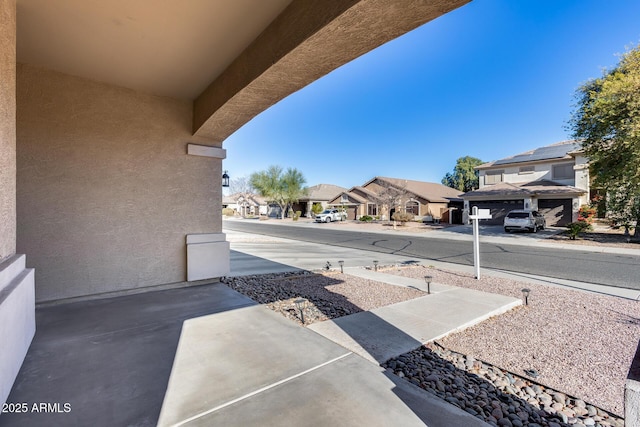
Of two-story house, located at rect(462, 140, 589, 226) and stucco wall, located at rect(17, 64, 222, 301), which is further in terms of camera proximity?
two-story house, located at rect(462, 140, 589, 226)

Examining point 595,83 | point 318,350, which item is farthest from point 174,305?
point 595,83

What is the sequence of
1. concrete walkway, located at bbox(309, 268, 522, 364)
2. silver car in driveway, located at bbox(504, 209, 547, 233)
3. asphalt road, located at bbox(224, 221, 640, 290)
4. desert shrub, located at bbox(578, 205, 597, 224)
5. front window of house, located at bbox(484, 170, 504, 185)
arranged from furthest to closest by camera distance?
front window of house, located at bbox(484, 170, 504, 185), desert shrub, located at bbox(578, 205, 597, 224), silver car in driveway, located at bbox(504, 209, 547, 233), asphalt road, located at bbox(224, 221, 640, 290), concrete walkway, located at bbox(309, 268, 522, 364)

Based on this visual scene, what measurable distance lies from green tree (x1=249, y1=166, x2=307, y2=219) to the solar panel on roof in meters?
24.8

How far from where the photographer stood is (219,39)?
3.73 meters

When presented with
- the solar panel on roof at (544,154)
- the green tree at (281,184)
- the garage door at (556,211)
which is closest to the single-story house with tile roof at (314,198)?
the green tree at (281,184)

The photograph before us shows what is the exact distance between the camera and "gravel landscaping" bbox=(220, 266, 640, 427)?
240 centimetres

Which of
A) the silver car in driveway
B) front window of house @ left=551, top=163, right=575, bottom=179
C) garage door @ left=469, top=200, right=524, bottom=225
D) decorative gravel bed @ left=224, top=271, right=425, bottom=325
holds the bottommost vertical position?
decorative gravel bed @ left=224, top=271, right=425, bottom=325

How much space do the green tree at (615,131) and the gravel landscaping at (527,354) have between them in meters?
12.7

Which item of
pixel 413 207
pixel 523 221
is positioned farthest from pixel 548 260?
pixel 413 207

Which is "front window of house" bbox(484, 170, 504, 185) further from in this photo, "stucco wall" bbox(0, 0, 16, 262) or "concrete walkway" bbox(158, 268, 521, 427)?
"stucco wall" bbox(0, 0, 16, 262)

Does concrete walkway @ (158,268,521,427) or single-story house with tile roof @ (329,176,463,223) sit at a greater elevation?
single-story house with tile roof @ (329,176,463,223)

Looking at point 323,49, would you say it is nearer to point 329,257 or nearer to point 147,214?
point 147,214

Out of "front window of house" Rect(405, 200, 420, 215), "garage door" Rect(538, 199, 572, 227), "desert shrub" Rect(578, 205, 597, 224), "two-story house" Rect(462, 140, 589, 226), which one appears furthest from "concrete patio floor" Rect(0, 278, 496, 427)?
"front window of house" Rect(405, 200, 420, 215)

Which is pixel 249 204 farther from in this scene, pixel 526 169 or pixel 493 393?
pixel 493 393
